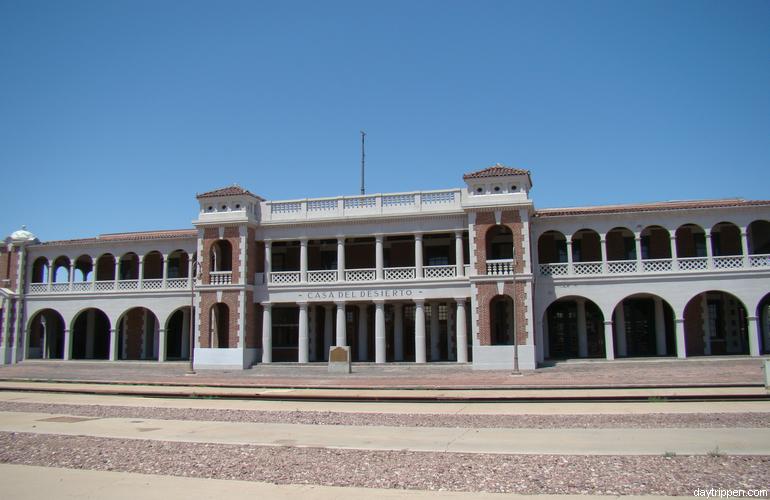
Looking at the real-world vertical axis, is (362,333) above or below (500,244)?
below

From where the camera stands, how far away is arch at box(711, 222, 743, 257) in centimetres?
3300

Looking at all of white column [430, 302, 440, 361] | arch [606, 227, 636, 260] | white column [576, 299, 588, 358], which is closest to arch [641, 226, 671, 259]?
arch [606, 227, 636, 260]

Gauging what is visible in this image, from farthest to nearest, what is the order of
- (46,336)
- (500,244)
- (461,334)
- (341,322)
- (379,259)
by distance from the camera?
(46,336)
(500,244)
(341,322)
(379,259)
(461,334)

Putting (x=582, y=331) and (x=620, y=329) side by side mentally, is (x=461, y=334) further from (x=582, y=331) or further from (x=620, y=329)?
(x=620, y=329)

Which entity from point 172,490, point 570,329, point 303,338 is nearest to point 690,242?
point 570,329

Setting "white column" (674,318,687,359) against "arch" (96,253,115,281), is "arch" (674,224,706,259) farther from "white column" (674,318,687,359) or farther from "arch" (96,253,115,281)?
"arch" (96,253,115,281)

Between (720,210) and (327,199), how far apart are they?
65.9 ft

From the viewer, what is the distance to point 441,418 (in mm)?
14742

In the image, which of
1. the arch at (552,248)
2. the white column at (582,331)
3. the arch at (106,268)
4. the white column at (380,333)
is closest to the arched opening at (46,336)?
the arch at (106,268)

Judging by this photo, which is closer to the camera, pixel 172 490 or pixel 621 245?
pixel 172 490

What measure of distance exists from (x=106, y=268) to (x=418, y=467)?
39.2 metres

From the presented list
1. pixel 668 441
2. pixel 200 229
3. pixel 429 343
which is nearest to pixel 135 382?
pixel 200 229

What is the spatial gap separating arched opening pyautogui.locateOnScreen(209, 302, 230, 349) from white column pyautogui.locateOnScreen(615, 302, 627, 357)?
21.3m

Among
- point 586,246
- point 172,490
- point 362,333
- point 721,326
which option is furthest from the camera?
point 362,333
